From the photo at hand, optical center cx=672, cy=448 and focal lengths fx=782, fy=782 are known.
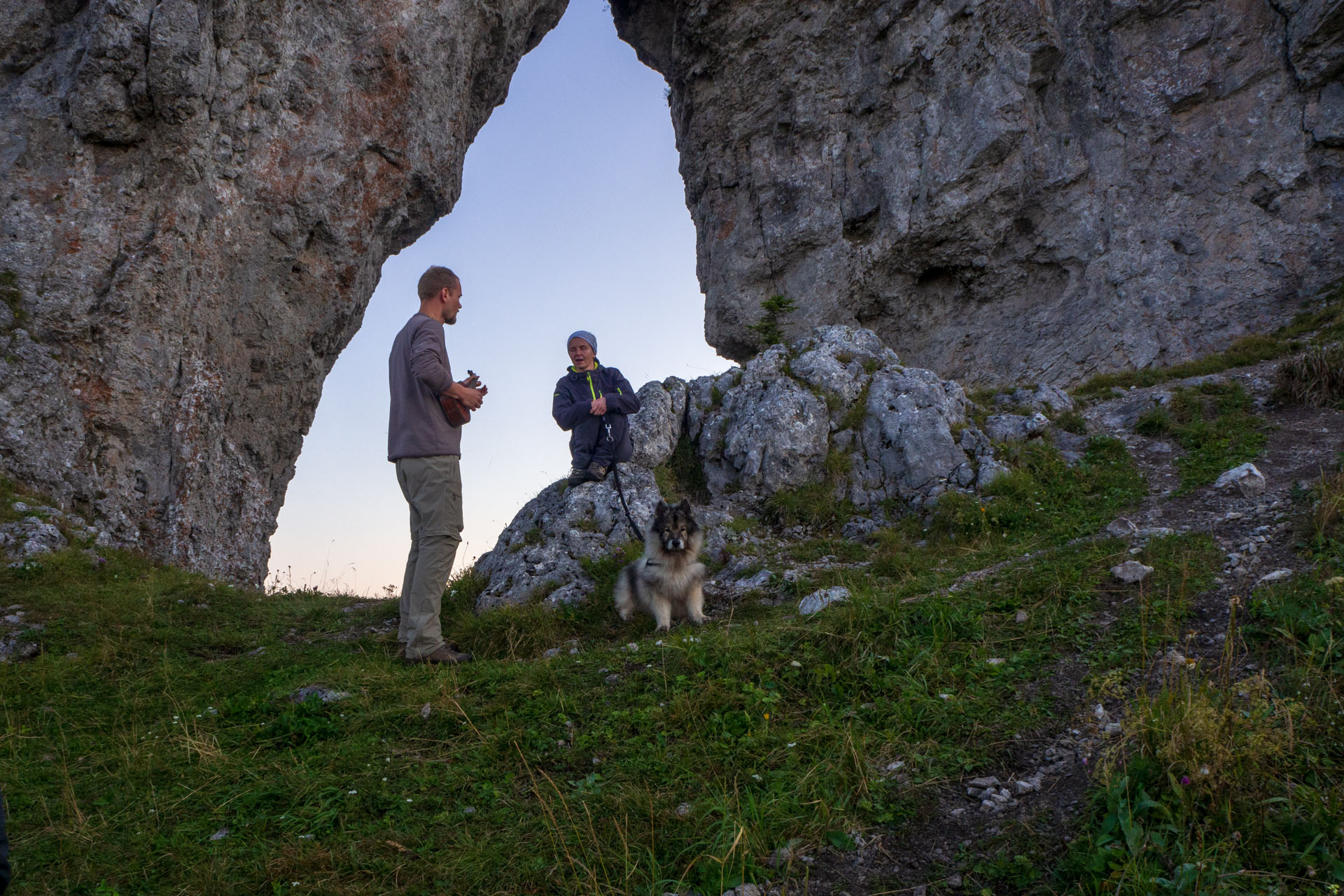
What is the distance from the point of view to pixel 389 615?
28.5 feet

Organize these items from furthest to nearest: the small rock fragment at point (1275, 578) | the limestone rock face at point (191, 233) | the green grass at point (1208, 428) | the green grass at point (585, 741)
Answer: the limestone rock face at point (191, 233) → the green grass at point (1208, 428) → the small rock fragment at point (1275, 578) → the green grass at point (585, 741)

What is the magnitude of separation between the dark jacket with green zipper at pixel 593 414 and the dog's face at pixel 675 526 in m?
2.08

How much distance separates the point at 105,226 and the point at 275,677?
8.67 m

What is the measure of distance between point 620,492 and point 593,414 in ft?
3.41

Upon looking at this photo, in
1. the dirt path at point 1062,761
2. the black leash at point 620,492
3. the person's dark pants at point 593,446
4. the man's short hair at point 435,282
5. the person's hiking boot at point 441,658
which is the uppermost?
the man's short hair at point 435,282

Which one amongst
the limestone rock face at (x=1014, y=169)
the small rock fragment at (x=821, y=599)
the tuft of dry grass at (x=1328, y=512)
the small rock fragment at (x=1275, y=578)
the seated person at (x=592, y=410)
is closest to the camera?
the small rock fragment at (x=1275, y=578)

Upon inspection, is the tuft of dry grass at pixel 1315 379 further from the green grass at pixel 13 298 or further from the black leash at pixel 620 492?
the green grass at pixel 13 298

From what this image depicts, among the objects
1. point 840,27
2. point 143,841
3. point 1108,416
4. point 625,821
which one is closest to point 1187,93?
point 840,27

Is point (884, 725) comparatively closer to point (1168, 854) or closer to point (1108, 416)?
point (1168, 854)

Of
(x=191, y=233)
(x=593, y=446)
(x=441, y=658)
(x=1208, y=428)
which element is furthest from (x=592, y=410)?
(x=1208, y=428)

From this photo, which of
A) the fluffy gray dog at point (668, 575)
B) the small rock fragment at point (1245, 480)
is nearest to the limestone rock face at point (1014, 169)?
the small rock fragment at point (1245, 480)

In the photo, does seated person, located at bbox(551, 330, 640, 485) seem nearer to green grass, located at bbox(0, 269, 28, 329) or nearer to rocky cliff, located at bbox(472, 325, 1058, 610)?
rocky cliff, located at bbox(472, 325, 1058, 610)

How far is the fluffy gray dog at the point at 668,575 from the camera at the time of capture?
7.21 m

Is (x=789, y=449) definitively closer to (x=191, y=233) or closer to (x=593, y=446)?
(x=593, y=446)
